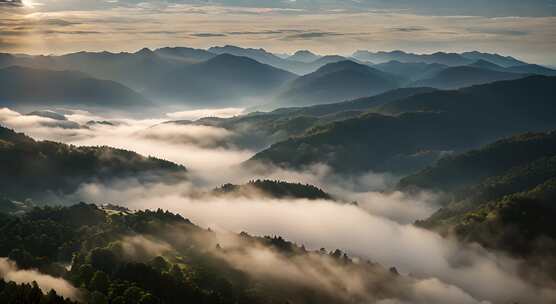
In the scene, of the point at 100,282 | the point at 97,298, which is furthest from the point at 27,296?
the point at 100,282

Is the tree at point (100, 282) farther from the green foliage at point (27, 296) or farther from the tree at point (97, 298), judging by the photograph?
the green foliage at point (27, 296)

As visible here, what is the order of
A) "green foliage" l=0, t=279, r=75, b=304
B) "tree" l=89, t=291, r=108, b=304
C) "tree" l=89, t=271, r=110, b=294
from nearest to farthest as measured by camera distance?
"green foliage" l=0, t=279, r=75, b=304
"tree" l=89, t=291, r=108, b=304
"tree" l=89, t=271, r=110, b=294

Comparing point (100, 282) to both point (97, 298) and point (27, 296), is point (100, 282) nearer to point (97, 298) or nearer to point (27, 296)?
point (97, 298)

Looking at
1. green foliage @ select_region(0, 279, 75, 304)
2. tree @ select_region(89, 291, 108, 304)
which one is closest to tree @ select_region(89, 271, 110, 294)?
tree @ select_region(89, 291, 108, 304)

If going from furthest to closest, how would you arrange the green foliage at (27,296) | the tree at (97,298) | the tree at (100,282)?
the tree at (100,282)
the tree at (97,298)
the green foliage at (27,296)

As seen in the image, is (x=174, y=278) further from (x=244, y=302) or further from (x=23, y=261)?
(x=23, y=261)

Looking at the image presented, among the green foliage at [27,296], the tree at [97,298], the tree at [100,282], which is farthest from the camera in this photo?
the tree at [100,282]

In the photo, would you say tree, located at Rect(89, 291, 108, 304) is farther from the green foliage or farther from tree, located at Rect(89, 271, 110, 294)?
the green foliage

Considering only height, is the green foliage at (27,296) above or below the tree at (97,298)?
above

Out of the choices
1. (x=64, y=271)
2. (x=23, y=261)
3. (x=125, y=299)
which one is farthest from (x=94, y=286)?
(x=23, y=261)

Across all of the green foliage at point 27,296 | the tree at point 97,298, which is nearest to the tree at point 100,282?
the tree at point 97,298

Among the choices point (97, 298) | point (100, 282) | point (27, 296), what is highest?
point (27, 296)
